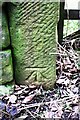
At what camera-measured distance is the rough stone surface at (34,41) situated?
3.46ft

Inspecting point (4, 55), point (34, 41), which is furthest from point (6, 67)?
point (34, 41)

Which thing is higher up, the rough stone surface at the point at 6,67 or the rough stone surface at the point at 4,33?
the rough stone surface at the point at 4,33

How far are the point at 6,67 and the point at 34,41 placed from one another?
0.58 feet

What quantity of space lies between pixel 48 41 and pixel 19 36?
0.12 meters

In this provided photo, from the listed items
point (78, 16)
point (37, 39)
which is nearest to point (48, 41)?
point (37, 39)

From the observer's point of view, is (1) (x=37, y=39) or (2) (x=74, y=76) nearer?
(1) (x=37, y=39)

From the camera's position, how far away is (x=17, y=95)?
1232 millimetres

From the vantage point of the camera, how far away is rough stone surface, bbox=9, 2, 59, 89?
1055mm

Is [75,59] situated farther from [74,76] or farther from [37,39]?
[37,39]

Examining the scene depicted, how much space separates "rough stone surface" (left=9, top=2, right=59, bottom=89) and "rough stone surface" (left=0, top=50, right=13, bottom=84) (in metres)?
0.03

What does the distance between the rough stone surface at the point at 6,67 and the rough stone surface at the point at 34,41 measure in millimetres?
35

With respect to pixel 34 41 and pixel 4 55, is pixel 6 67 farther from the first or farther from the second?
pixel 34 41

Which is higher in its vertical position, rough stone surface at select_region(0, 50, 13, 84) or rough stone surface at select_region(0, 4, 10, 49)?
rough stone surface at select_region(0, 4, 10, 49)

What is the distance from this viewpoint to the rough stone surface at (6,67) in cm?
115
